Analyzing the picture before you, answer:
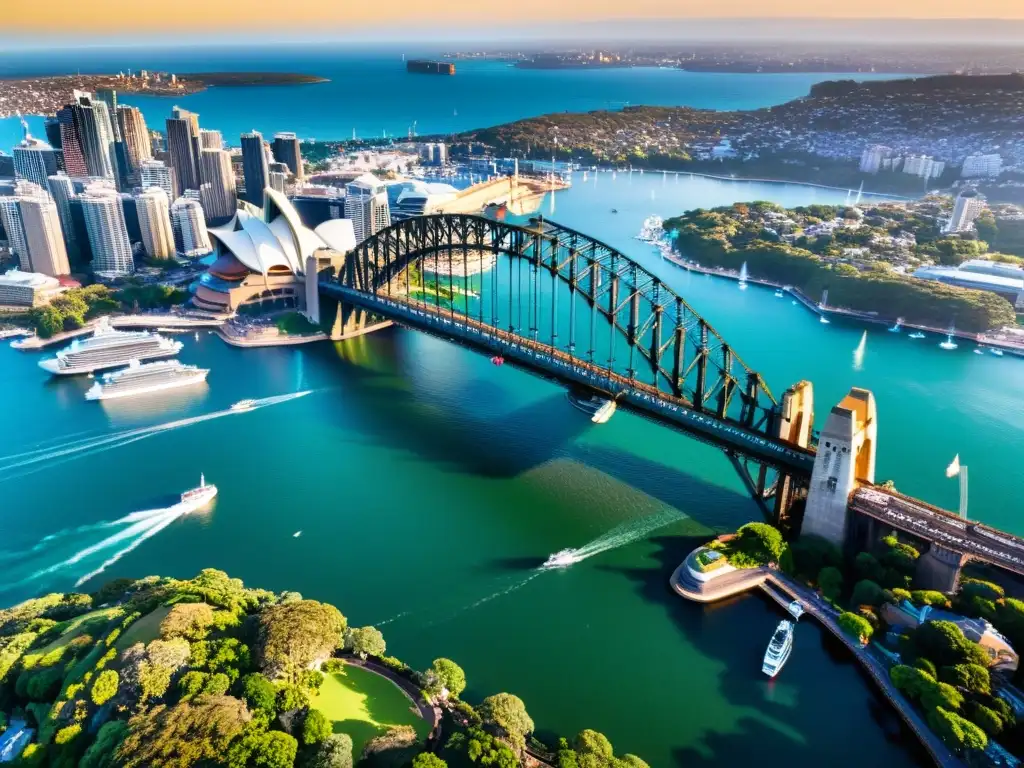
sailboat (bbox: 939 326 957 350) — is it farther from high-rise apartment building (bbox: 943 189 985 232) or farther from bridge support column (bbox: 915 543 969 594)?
bridge support column (bbox: 915 543 969 594)

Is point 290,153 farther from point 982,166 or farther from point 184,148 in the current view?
point 982,166

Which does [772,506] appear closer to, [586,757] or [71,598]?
[586,757]

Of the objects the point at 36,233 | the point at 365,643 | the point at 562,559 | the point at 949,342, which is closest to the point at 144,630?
the point at 365,643

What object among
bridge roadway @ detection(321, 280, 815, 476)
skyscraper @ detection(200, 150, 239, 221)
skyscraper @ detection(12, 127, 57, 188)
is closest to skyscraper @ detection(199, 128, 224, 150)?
skyscraper @ detection(200, 150, 239, 221)

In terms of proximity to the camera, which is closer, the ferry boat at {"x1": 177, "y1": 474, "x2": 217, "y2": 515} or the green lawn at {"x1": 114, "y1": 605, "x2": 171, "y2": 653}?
the green lawn at {"x1": 114, "y1": 605, "x2": 171, "y2": 653}

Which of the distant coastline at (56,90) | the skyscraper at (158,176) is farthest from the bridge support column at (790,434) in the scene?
the distant coastline at (56,90)

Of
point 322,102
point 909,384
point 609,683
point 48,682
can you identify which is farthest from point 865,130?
point 322,102

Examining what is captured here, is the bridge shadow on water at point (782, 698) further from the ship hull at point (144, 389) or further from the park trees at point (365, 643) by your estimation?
the ship hull at point (144, 389)
